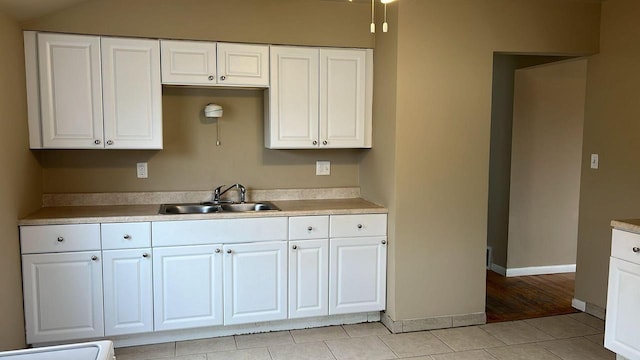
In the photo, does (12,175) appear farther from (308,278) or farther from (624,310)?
(624,310)

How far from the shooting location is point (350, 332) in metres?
3.50

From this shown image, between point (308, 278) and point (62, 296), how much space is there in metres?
1.54

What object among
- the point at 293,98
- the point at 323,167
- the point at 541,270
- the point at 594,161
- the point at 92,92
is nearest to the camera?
the point at 92,92

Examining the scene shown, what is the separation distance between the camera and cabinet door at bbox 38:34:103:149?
317 cm

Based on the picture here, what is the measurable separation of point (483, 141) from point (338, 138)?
103 centimetres

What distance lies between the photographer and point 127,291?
3148 mm

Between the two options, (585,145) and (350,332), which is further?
(585,145)

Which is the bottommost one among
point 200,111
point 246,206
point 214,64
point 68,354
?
point 68,354

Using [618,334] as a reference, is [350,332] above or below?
below

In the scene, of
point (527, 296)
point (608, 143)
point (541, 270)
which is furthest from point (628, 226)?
point (541, 270)

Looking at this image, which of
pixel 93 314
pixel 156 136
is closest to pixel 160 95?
pixel 156 136

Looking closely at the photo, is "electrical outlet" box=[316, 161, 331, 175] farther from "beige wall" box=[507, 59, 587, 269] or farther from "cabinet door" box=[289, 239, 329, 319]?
"beige wall" box=[507, 59, 587, 269]

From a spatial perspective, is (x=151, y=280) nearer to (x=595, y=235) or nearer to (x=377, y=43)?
(x=377, y=43)

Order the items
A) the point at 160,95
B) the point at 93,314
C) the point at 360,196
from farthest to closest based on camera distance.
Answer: the point at 360,196 → the point at 160,95 → the point at 93,314
